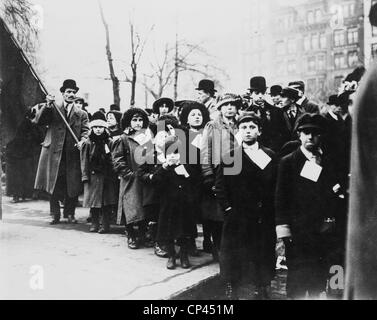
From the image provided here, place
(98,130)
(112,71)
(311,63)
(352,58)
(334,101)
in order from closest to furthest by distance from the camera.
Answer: (334,101)
(98,130)
(352,58)
(311,63)
(112,71)

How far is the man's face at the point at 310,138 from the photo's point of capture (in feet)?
11.7

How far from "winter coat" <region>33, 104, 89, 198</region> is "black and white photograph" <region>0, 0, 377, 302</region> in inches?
0.7

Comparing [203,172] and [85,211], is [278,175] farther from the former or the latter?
[85,211]

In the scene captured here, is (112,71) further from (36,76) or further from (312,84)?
(312,84)

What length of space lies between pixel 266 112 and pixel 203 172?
1087 millimetres

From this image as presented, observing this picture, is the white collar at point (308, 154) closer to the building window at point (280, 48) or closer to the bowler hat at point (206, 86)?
the bowler hat at point (206, 86)

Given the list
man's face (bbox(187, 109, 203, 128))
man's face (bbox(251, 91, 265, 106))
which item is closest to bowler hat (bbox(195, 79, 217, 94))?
man's face (bbox(251, 91, 265, 106))

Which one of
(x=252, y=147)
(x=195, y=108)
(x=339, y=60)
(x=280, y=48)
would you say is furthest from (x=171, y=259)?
(x=339, y=60)

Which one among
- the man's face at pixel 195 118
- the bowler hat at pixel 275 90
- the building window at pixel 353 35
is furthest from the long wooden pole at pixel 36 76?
the building window at pixel 353 35

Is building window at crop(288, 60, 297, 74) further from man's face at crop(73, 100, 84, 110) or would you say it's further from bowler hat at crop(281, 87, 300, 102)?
man's face at crop(73, 100, 84, 110)

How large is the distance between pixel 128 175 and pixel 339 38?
9.56 ft

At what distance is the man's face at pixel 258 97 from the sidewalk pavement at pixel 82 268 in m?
1.73

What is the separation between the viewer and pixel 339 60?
6.16 meters

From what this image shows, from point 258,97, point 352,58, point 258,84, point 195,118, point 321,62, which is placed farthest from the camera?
point 321,62
